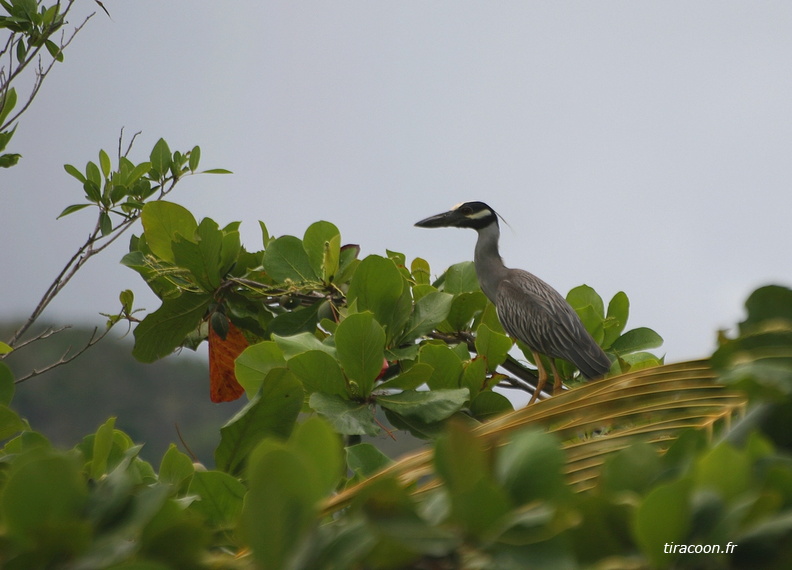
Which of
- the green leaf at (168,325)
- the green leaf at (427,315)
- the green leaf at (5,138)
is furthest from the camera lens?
the green leaf at (5,138)

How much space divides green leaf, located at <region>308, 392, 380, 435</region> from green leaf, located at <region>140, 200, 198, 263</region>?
1.01 meters

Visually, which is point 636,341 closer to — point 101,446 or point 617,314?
point 617,314

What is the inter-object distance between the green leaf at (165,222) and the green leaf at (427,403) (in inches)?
40.9

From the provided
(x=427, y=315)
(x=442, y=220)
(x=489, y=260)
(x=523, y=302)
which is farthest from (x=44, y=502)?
(x=489, y=260)

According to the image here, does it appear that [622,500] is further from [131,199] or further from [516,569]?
[131,199]

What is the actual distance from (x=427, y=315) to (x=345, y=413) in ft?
1.77

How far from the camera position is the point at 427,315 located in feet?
7.16

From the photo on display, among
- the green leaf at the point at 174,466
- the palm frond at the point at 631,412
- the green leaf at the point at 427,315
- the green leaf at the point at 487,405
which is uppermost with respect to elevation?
the green leaf at the point at 427,315

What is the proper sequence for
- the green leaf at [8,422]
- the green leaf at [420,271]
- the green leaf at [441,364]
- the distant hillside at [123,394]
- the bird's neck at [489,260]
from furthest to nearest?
the distant hillside at [123,394] → the bird's neck at [489,260] → the green leaf at [420,271] → the green leaf at [441,364] → the green leaf at [8,422]

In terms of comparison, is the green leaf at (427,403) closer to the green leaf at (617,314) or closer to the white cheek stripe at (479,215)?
the green leaf at (617,314)

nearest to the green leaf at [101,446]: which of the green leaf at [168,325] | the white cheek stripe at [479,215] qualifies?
the green leaf at [168,325]

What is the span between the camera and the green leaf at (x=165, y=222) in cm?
251

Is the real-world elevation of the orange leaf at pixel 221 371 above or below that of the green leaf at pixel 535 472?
above

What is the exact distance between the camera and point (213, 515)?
118 cm
